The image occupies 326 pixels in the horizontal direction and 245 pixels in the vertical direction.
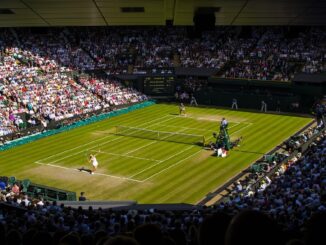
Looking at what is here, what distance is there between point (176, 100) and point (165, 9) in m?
21.8

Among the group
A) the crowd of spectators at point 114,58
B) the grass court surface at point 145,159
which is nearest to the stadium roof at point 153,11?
the crowd of spectators at point 114,58

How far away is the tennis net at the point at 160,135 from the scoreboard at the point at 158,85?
16.8 meters

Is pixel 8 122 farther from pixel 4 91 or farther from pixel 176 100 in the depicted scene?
pixel 176 100

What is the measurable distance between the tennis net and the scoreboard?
16784 millimetres

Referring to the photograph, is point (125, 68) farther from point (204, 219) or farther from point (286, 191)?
point (204, 219)

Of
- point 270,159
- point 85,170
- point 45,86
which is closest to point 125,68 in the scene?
point 45,86

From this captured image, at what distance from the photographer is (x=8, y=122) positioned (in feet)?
123

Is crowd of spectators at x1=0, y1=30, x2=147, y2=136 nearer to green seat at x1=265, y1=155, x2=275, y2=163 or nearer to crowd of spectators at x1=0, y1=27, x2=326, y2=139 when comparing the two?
crowd of spectators at x1=0, y1=27, x2=326, y2=139

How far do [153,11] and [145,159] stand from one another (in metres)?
12.0

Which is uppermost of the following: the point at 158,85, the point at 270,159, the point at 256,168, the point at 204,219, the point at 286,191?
the point at 204,219

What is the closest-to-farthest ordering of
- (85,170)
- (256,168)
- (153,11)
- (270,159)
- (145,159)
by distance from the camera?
(256,168) < (270,159) < (85,170) < (145,159) < (153,11)

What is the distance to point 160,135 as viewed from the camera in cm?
3666

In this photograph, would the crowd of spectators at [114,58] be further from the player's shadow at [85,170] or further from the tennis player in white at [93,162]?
the tennis player in white at [93,162]

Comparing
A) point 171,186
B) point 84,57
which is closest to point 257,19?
point 171,186
